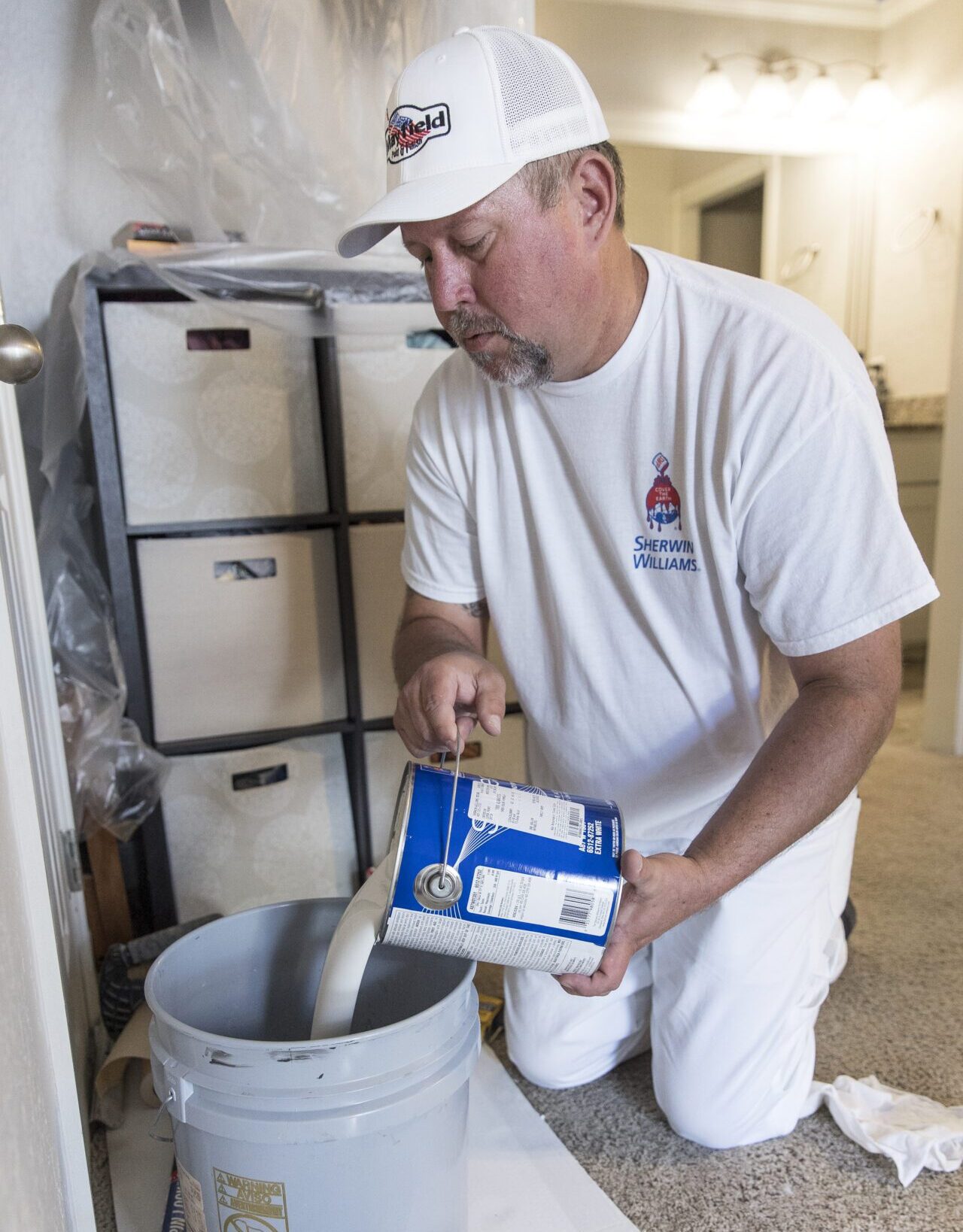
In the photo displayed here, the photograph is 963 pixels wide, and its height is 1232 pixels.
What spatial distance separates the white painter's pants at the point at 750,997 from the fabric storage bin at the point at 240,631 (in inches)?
26.1

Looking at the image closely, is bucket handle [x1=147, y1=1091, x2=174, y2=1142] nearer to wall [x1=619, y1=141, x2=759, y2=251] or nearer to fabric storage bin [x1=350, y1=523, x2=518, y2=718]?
fabric storage bin [x1=350, y1=523, x2=518, y2=718]

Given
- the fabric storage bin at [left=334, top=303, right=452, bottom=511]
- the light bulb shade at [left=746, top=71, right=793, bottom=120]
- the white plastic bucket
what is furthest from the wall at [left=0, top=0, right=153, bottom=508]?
the light bulb shade at [left=746, top=71, right=793, bottom=120]

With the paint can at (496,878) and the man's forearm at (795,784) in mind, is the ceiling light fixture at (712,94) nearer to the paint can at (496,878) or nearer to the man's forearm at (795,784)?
the man's forearm at (795,784)

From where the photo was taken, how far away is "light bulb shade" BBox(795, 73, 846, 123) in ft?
9.08

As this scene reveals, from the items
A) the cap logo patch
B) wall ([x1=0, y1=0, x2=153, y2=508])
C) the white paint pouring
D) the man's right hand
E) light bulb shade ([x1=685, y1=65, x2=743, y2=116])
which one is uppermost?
light bulb shade ([x1=685, y1=65, x2=743, y2=116])

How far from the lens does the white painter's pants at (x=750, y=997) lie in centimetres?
103

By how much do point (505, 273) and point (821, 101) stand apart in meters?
2.44

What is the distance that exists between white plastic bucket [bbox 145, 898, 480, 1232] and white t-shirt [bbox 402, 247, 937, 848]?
36cm

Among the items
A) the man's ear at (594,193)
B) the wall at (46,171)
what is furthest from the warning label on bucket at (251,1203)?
the wall at (46,171)

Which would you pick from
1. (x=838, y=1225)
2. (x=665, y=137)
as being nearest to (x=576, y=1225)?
(x=838, y=1225)

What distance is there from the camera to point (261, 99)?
4.29 ft

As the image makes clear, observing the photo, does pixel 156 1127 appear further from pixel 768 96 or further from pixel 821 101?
pixel 821 101

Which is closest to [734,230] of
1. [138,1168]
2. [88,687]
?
[88,687]

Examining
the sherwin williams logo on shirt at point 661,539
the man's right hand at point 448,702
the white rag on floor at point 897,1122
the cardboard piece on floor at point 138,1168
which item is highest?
the sherwin williams logo on shirt at point 661,539
